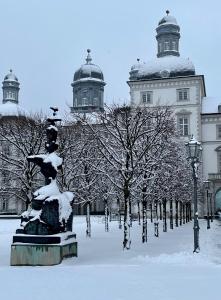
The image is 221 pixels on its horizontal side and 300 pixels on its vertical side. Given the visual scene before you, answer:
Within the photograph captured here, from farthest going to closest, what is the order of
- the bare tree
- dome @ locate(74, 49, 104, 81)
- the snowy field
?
dome @ locate(74, 49, 104, 81) < the bare tree < the snowy field

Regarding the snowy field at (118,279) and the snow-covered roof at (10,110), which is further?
the snow-covered roof at (10,110)

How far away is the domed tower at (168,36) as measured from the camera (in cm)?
5850

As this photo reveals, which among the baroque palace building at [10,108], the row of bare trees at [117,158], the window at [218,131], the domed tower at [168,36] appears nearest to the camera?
the row of bare trees at [117,158]

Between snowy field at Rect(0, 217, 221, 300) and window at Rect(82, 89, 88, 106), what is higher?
window at Rect(82, 89, 88, 106)

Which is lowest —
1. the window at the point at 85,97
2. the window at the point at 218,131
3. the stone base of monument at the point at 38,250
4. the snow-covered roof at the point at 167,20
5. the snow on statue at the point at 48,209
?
the stone base of monument at the point at 38,250

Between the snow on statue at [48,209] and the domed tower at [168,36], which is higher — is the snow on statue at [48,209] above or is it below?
below

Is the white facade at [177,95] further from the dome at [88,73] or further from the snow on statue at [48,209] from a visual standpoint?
the snow on statue at [48,209]

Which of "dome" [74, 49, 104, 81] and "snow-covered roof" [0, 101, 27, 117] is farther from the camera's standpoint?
"dome" [74, 49, 104, 81]

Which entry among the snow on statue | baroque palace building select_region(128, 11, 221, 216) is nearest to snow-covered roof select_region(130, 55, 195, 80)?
baroque palace building select_region(128, 11, 221, 216)

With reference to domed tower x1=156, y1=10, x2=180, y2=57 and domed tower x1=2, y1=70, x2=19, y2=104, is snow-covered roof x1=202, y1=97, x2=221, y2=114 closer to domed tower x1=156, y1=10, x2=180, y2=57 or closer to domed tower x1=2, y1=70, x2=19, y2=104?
domed tower x1=156, y1=10, x2=180, y2=57

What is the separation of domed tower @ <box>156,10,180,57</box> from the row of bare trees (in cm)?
2618

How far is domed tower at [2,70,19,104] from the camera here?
74.2 metres

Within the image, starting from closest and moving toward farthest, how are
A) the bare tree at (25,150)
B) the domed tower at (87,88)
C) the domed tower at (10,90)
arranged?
the bare tree at (25,150), the domed tower at (87,88), the domed tower at (10,90)

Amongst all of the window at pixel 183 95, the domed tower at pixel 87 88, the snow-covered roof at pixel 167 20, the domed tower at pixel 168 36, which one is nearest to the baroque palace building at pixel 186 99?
the window at pixel 183 95
